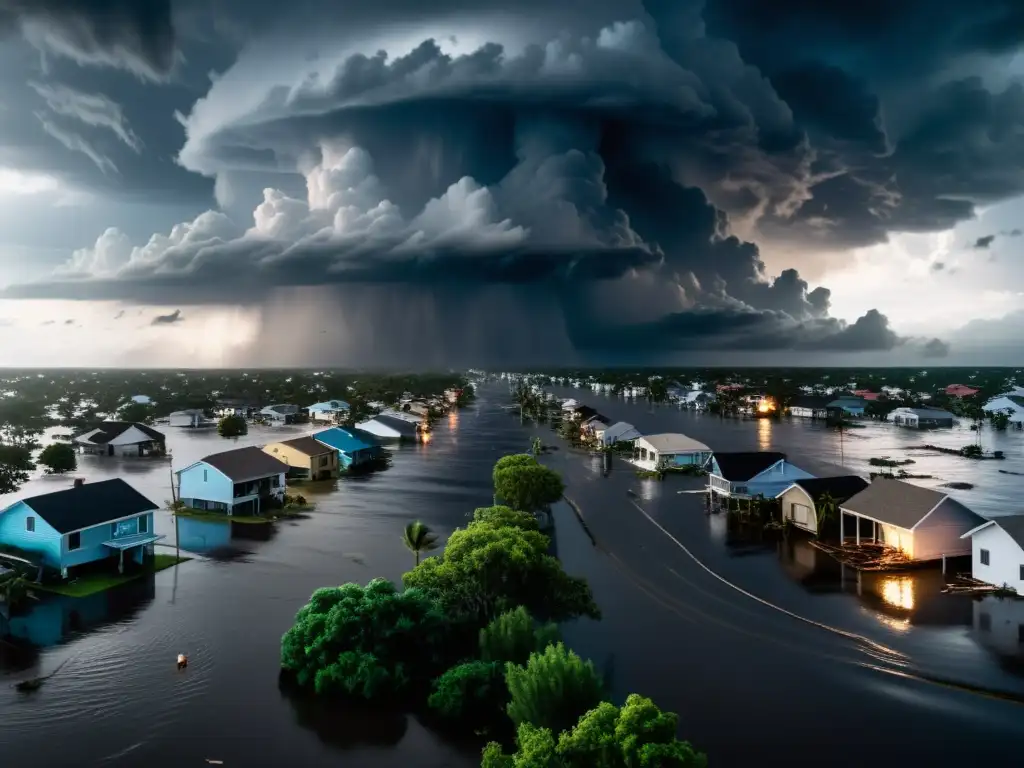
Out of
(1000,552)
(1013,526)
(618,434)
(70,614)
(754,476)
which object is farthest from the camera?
(618,434)

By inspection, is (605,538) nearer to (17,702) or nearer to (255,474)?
A: (255,474)

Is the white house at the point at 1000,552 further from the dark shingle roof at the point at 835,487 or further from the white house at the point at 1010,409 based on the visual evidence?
the white house at the point at 1010,409

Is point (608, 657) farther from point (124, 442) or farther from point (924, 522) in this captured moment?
point (124, 442)

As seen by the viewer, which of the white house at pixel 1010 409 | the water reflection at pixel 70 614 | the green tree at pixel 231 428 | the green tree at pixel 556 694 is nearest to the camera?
the green tree at pixel 556 694

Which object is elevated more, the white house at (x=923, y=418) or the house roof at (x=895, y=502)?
the house roof at (x=895, y=502)

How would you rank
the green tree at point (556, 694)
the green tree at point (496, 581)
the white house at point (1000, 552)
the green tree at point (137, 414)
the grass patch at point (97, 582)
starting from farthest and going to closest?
the green tree at point (137, 414) → the grass patch at point (97, 582) → the white house at point (1000, 552) → the green tree at point (496, 581) → the green tree at point (556, 694)

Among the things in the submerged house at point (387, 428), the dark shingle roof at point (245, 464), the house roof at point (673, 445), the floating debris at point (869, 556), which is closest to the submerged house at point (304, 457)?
the dark shingle roof at point (245, 464)

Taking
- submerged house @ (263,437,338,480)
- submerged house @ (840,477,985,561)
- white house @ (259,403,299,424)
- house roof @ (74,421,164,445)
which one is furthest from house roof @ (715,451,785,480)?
white house @ (259,403,299,424)

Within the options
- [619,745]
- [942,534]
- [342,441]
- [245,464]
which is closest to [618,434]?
[342,441]
